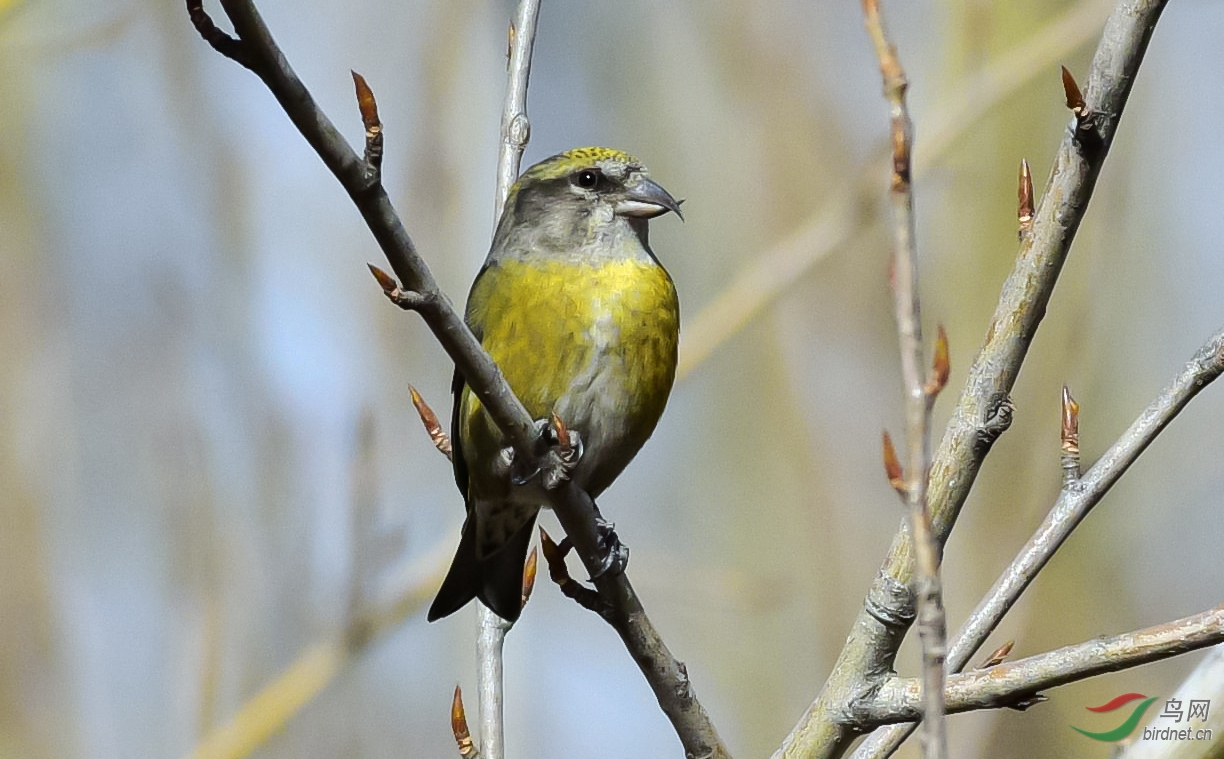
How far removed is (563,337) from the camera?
12.8 ft

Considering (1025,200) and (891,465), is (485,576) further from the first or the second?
(891,465)

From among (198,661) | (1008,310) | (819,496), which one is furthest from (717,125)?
(1008,310)

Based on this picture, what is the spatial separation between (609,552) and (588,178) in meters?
1.54

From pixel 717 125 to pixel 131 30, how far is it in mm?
3016

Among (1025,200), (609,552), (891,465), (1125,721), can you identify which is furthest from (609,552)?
(1125,721)

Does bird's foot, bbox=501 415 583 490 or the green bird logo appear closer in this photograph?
bird's foot, bbox=501 415 583 490

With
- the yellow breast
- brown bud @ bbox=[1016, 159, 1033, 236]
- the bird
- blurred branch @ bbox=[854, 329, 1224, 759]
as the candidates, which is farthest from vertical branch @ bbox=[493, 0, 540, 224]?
blurred branch @ bbox=[854, 329, 1224, 759]

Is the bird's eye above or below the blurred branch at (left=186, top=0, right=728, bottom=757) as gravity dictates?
above

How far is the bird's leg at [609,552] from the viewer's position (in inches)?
123

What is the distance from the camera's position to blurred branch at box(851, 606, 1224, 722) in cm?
227

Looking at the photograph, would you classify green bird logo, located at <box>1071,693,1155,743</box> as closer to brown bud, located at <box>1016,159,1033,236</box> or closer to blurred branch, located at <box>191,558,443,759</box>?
brown bud, located at <box>1016,159,1033,236</box>

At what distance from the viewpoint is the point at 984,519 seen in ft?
19.7

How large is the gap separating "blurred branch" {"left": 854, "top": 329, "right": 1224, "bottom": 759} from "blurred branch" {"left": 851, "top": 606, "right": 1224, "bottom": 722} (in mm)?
343

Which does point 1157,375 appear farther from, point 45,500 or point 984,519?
point 45,500
